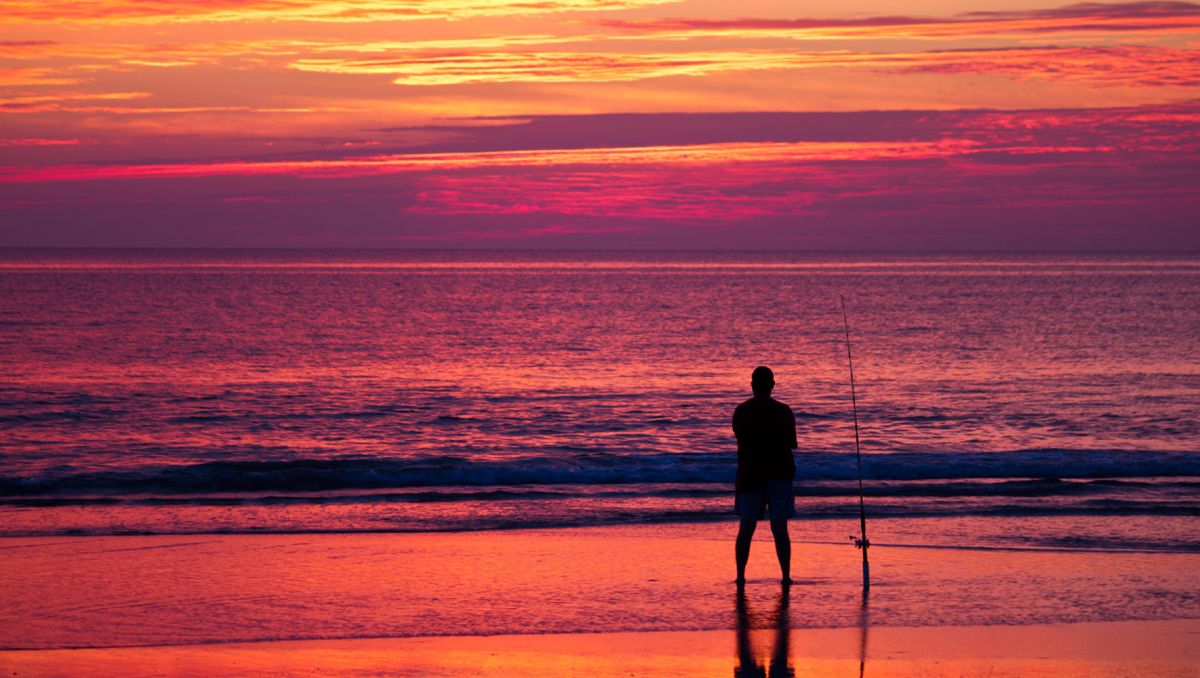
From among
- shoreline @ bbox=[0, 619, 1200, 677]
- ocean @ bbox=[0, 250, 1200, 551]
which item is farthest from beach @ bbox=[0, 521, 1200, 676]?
ocean @ bbox=[0, 250, 1200, 551]

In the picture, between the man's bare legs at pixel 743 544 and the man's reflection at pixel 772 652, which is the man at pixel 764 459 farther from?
the man's reflection at pixel 772 652

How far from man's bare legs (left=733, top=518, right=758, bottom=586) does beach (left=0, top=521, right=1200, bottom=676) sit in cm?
15

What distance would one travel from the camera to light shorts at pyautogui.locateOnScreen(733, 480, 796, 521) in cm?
893

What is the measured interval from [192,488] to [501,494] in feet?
14.3

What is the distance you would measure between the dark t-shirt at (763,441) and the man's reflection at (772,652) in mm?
891

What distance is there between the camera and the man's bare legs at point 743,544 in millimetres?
9047

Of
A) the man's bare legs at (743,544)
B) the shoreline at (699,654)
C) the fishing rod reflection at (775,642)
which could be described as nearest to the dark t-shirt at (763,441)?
the man's bare legs at (743,544)

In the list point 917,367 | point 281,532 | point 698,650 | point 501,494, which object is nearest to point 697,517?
point 501,494

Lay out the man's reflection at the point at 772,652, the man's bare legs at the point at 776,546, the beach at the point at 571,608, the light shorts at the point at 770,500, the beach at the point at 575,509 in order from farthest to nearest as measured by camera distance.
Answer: the man's bare legs at the point at 776,546
the light shorts at the point at 770,500
the beach at the point at 575,509
the beach at the point at 571,608
the man's reflection at the point at 772,652

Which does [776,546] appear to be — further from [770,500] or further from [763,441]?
[763,441]

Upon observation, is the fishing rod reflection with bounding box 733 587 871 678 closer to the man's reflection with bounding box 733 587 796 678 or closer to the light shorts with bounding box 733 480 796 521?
the man's reflection with bounding box 733 587 796 678

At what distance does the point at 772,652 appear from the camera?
7.46 meters

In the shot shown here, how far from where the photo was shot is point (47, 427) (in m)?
21.9

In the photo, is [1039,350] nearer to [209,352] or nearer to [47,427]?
[209,352]
